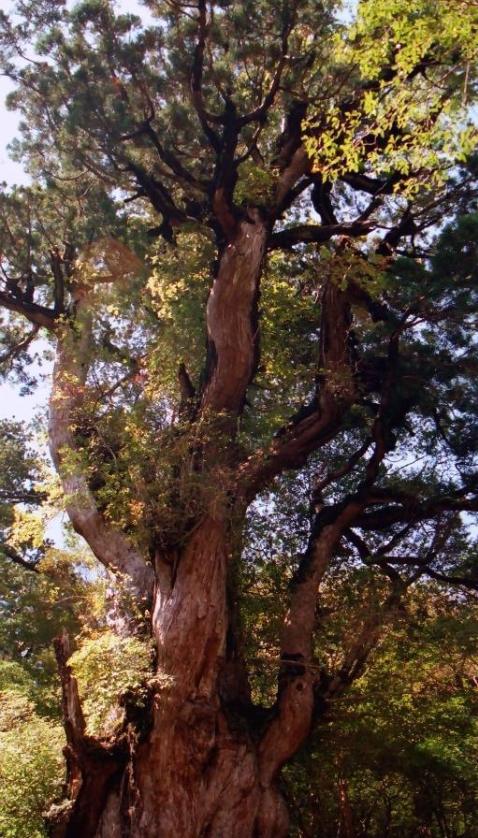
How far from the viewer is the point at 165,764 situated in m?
5.62

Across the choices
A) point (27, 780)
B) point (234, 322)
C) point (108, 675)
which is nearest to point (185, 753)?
point (108, 675)

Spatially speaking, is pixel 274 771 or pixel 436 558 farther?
pixel 436 558

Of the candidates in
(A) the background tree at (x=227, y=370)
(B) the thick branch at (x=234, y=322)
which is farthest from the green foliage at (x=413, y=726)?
(B) the thick branch at (x=234, y=322)

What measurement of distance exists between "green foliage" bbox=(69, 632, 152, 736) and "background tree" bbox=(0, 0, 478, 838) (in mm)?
91

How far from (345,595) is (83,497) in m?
3.31

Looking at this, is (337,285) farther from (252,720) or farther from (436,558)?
(252,720)

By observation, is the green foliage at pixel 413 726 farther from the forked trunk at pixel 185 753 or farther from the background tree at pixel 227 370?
the forked trunk at pixel 185 753

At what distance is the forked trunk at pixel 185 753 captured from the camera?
17.8 ft

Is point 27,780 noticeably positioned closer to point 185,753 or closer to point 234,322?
point 185,753

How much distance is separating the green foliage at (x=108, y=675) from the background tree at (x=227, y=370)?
0.09 meters

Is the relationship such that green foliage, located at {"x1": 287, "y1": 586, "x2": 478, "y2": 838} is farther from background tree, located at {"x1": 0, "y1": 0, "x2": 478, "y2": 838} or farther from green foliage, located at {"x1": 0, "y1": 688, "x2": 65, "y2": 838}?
green foliage, located at {"x1": 0, "y1": 688, "x2": 65, "y2": 838}

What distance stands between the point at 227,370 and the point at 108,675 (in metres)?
3.40

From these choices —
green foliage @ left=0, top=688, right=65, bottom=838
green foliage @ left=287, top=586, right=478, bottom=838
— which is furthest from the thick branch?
green foliage @ left=0, top=688, right=65, bottom=838

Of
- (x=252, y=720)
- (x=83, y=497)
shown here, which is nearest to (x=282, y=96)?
(x=83, y=497)
